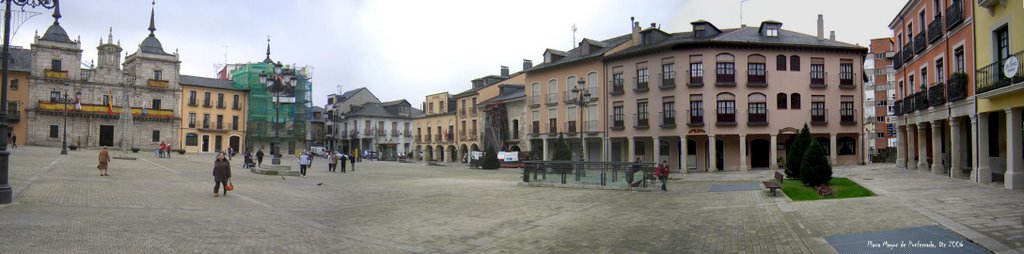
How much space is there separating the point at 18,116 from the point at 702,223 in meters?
64.5

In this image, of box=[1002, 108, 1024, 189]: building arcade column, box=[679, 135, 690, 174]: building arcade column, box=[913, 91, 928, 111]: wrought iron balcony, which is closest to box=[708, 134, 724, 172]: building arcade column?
box=[679, 135, 690, 174]: building arcade column

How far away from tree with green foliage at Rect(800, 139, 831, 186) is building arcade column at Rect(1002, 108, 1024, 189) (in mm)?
4458

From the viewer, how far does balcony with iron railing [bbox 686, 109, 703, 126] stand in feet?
120

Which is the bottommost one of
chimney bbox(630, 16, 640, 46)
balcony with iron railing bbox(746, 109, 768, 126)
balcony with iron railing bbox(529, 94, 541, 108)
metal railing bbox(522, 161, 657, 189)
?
metal railing bbox(522, 161, 657, 189)

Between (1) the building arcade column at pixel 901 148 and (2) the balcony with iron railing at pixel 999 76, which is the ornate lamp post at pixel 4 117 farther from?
(1) the building arcade column at pixel 901 148

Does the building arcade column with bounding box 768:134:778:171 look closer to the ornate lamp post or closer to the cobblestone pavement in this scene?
the cobblestone pavement

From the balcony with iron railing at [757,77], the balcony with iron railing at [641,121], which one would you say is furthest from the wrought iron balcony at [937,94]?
the balcony with iron railing at [641,121]

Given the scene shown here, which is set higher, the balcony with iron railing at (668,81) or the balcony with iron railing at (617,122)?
the balcony with iron railing at (668,81)

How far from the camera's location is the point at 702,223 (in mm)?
12203

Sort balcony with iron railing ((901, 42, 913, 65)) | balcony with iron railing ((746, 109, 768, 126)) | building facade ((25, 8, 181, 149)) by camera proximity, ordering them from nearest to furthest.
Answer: balcony with iron railing ((901, 42, 913, 65)), balcony with iron railing ((746, 109, 768, 126)), building facade ((25, 8, 181, 149))

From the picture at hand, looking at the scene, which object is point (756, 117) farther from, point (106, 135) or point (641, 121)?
point (106, 135)

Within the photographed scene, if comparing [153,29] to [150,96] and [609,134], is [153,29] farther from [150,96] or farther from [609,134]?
[609,134]

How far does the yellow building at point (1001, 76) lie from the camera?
600 inches

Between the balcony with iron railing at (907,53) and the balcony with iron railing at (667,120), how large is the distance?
12.9 metres
